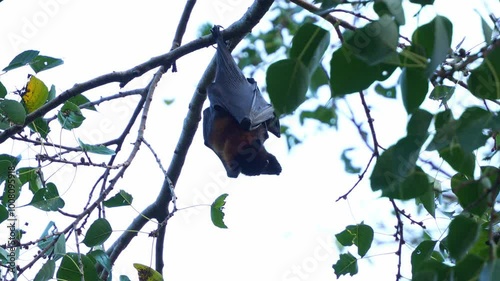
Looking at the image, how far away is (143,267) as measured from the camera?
283cm

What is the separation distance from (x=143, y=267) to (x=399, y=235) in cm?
112

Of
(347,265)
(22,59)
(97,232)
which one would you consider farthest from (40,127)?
(347,265)

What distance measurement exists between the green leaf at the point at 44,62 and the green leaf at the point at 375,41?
1.96 meters

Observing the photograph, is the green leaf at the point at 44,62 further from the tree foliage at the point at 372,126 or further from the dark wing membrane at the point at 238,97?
the dark wing membrane at the point at 238,97

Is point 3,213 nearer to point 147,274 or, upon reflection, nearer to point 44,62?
point 147,274

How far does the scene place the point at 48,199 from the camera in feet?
9.43

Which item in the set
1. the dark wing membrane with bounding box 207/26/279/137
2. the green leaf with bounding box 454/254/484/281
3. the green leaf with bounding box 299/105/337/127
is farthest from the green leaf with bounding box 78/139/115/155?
the green leaf with bounding box 299/105/337/127

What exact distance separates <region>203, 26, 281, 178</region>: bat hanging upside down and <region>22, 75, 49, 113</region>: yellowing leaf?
1.63 meters

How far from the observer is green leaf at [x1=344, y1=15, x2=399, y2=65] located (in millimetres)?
1369

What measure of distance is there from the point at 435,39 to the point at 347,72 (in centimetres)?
21

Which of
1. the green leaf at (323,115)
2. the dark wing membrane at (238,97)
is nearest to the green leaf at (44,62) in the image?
the dark wing membrane at (238,97)

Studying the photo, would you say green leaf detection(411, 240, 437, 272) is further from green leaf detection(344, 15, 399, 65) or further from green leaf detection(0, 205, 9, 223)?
green leaf detection(0, 205, 9, 223)

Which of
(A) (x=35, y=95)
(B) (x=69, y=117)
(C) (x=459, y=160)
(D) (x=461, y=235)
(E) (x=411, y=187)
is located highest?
(A) (x=35, y=95)

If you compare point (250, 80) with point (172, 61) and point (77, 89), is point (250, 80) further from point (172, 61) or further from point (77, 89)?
point (77, 89)
